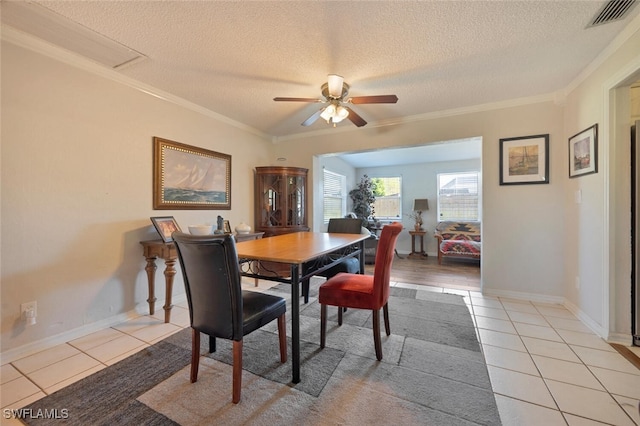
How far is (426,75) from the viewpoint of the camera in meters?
2.40

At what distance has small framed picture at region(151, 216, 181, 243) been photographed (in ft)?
8.14

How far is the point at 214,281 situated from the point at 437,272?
4103mm

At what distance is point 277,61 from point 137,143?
1688mm

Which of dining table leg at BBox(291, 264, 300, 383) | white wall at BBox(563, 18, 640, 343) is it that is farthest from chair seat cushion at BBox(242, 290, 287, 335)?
white wall at BBox(563, 18, 640, 343)

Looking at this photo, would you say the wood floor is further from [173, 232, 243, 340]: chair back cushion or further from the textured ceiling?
[173, 232, 243, 340]: chair back cushion

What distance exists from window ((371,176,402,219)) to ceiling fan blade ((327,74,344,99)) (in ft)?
15.6

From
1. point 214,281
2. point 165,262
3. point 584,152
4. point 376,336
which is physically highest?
point 584,152

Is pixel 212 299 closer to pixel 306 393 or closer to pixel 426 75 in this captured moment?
pixel 306 393

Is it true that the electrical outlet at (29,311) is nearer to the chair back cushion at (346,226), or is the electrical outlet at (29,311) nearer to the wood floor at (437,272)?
the chair back cushion at (346,226)

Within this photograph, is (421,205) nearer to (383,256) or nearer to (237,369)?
(383,256)

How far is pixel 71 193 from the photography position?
2111 mm

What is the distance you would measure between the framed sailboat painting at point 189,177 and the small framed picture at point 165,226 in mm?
192

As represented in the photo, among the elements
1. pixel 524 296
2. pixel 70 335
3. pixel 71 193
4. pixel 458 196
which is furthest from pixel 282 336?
pixel 458 196

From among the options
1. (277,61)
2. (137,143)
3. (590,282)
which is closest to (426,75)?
(277,61)
